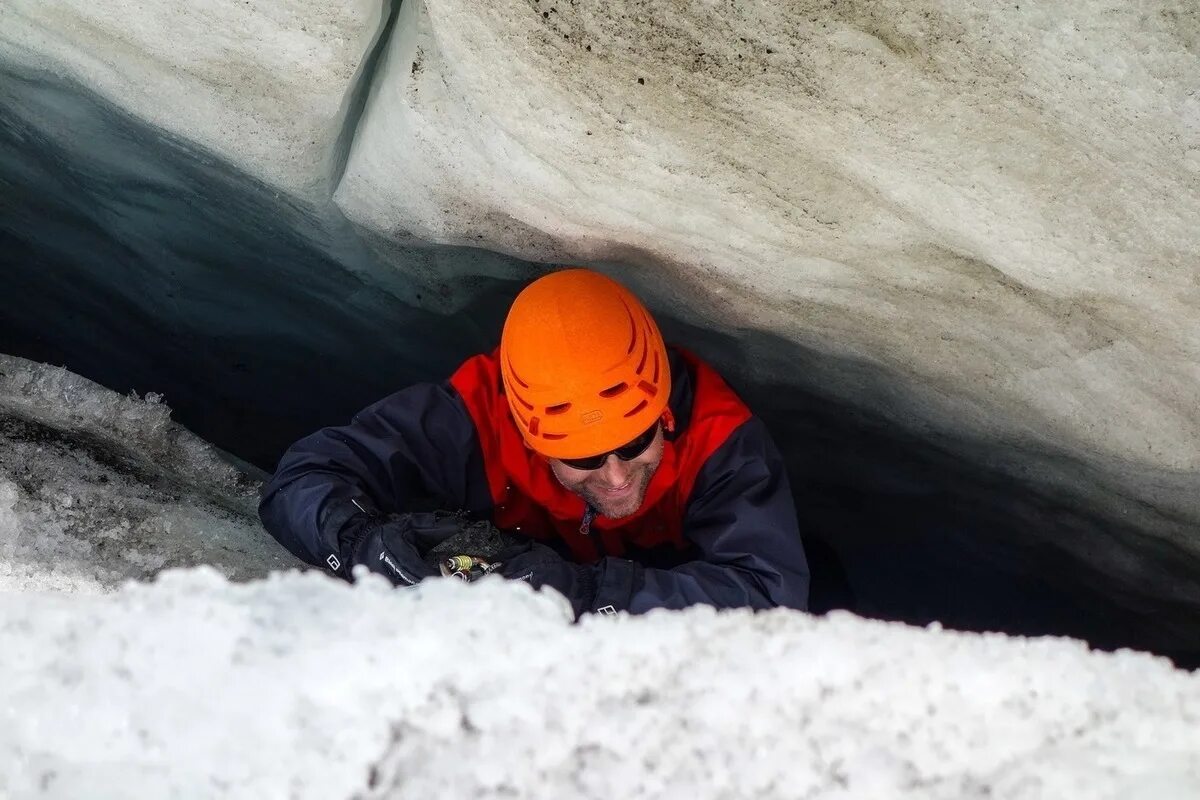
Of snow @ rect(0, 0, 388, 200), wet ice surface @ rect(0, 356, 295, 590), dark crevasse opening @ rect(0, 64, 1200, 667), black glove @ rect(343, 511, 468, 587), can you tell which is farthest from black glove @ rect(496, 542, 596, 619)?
snow @ rect(0, 0, 388, 200)

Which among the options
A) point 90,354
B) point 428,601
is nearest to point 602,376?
point 428,601

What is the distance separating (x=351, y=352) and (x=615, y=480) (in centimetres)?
143

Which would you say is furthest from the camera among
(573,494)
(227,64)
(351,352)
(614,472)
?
(351,352)

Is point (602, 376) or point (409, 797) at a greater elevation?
point (409, 797)

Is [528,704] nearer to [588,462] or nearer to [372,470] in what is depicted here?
[588,462]

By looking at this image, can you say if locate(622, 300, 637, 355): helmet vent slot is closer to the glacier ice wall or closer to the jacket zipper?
the glacier ice wall

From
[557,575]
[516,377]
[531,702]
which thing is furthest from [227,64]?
[531,702]

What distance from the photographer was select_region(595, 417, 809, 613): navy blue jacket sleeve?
1.73 meters

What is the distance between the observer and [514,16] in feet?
4.69

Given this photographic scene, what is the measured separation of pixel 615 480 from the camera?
191 cm

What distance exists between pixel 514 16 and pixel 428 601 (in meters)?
0.98

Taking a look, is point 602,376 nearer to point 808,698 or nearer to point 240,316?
point 808,698

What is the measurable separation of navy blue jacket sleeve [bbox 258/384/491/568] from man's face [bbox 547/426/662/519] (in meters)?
0.25

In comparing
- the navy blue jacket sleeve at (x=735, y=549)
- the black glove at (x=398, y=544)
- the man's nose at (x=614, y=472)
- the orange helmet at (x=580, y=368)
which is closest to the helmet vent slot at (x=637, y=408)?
the orange helmet at (x=580, y=368)
